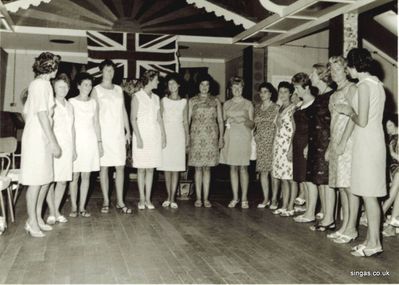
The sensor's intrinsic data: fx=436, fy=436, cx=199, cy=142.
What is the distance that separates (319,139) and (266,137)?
1.21 metres

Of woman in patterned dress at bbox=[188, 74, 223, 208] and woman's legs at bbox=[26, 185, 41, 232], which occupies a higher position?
woman in patterned dress at bbox=[188, 74, 223, 208]

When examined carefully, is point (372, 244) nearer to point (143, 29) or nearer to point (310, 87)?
point (310, 87)

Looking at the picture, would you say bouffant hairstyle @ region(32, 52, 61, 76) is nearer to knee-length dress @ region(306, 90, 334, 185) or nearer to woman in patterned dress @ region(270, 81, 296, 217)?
knee-length dress @ region(306, 90, 334, 185)

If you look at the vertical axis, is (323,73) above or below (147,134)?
above

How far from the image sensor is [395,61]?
8977mm

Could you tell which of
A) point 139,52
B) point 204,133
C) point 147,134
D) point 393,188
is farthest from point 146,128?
point 139,52

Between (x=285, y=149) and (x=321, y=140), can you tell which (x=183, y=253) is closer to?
(x=321, y=140)

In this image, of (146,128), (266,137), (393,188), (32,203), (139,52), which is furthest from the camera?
(139,52)

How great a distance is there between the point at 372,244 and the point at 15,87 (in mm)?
10379

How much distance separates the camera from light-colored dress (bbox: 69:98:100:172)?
4.68m

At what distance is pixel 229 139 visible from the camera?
17.9 feet

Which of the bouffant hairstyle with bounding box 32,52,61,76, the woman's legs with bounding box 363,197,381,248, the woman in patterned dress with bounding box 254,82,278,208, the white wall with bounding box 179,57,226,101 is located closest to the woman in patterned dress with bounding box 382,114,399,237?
the woman's legs with bounding box 363,197,381,248

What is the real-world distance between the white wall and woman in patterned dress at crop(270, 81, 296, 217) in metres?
7.42

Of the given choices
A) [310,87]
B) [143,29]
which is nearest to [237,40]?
[143,29]
